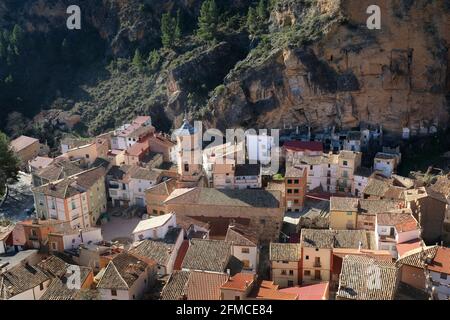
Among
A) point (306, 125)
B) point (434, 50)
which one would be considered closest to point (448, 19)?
point (434, 50)

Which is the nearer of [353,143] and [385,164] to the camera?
[385,164]

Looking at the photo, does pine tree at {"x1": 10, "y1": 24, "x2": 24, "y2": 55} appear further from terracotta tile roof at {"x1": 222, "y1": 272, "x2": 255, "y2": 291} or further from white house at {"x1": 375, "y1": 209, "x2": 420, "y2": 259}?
white house at {"x1": 375, "y1": 209, "x2": 420, "y2": 259}

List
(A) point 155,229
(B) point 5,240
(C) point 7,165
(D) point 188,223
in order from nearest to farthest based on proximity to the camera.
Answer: (B) point 5,240 → (A) point 155,229 → (D) point 188,223 → (C) point 7,165

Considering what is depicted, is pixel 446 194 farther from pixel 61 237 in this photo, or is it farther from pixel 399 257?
pixel 61 237

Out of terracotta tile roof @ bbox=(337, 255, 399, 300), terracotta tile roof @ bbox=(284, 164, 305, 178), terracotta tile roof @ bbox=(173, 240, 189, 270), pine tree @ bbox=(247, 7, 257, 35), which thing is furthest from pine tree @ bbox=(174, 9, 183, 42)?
terracotta tile roof @ bbox=(337, 255, 399, 300)

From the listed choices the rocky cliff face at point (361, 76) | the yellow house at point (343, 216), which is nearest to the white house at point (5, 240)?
the yellow house at point (343, 216)

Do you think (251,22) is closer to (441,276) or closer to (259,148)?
Answer: (259,148)

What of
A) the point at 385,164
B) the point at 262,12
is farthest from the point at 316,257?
the point at 262,12
